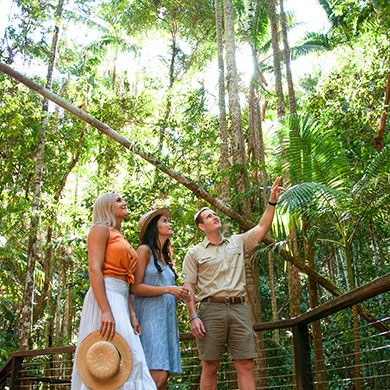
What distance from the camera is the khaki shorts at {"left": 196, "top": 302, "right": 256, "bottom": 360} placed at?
2844 mm

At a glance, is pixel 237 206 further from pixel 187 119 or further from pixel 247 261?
pixel 187 119

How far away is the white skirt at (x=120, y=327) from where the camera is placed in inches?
89.1

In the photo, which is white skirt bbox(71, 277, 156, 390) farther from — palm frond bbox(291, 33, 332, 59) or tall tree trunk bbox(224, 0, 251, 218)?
palm frond bbox(291, 33, 332, 59)

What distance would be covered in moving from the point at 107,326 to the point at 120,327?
9 centimetres

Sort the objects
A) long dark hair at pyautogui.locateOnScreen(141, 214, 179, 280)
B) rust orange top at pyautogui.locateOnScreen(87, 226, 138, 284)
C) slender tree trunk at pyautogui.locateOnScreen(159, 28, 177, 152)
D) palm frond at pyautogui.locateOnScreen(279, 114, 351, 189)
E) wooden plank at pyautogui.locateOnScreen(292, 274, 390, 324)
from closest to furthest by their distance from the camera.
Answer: wooden plank at pyautogui.locateOnScreen(292, 274, 390, 324), rust orange top at pyautogui.locateOnScreen(87, 226, 138, 284), long dark hair at pyautogui.locateOnScreen(141, 214, 179, 280), palm frond at pyautogui.locateOnScreen(279, 114, 351, 189), slender tree trunk at pyautogui.locateOnScreen(159, 28, 177, 152)

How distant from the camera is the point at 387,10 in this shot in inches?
240

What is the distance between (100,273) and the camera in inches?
94.1

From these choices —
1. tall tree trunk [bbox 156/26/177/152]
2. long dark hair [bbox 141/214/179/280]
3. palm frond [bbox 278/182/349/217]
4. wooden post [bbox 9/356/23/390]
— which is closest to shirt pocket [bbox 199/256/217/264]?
long dark hair [bbox 141/214/179/280]

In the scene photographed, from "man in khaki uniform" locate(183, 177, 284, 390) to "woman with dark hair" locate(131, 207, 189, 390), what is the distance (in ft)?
0.59

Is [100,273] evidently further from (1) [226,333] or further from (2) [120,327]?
(1) [226,333]

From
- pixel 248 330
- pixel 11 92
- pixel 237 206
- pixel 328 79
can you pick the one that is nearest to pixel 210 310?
pixel 248 330

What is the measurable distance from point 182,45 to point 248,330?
11.0 m

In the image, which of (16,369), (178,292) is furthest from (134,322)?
(16,369)

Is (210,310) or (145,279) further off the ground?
(145,279)
